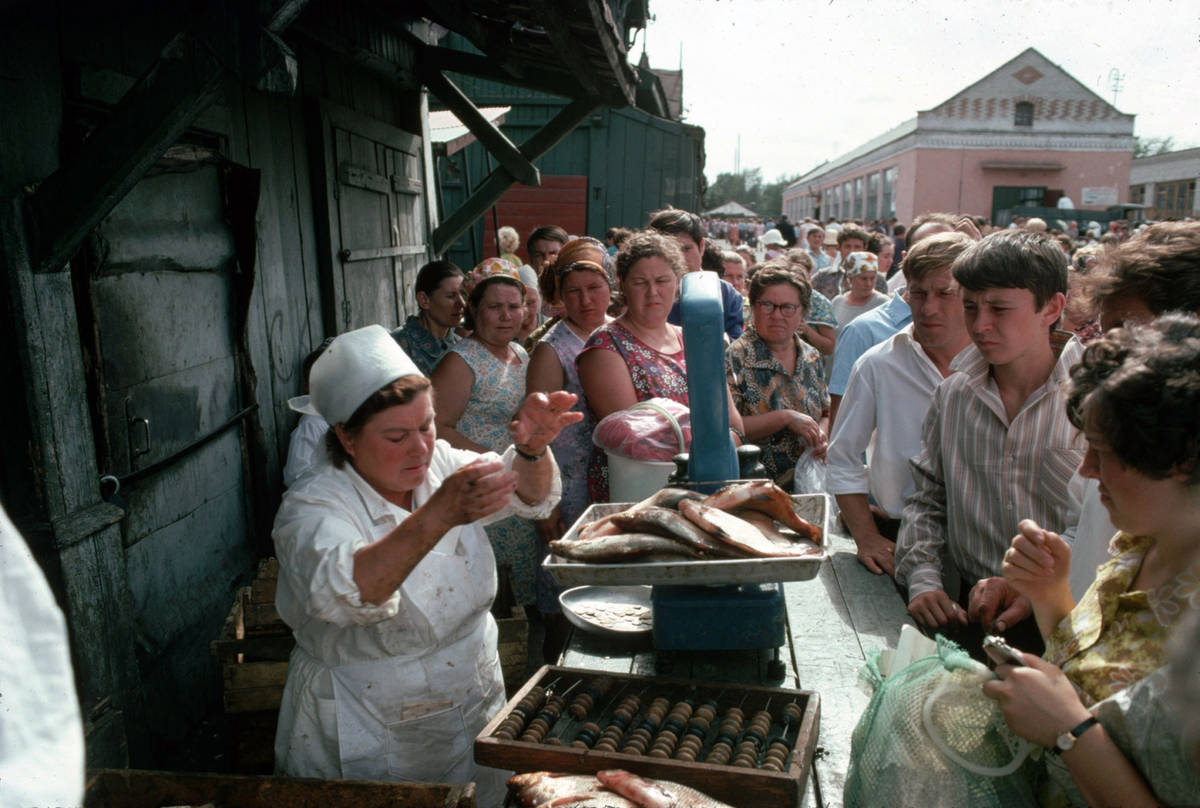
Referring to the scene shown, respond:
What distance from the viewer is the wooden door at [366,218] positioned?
5.59 metres

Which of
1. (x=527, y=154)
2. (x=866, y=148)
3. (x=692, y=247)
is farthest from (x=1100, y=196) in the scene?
(x=692, y=247)

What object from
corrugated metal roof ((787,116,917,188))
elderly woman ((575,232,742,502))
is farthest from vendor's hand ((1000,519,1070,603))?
corrugated metal roof ((787,116,917,188))

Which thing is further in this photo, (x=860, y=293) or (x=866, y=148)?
(x=866, y=148)

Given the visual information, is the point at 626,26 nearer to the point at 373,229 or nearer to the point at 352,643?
the point at 373,229

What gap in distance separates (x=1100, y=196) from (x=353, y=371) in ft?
156

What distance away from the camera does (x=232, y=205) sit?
4.35 meters

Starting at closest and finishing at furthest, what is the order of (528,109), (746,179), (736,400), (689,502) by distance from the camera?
(689,502)
(736,400)
(528,109)
(746,179)

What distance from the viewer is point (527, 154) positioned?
7.51m

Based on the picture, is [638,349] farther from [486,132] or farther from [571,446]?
[486,132]

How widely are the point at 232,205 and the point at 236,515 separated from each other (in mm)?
1649

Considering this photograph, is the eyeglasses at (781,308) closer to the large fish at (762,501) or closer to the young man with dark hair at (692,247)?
the young man with dark hair at (692,247)

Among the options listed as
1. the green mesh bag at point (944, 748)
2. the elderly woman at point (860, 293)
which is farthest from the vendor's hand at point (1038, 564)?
the elderly woman at point (860, 293)

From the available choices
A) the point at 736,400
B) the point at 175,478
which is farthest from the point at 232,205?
the point at 736,400

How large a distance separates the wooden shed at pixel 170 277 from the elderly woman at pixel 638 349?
4.83ft
